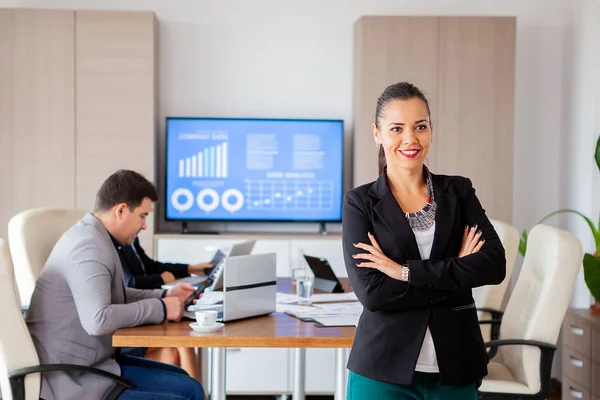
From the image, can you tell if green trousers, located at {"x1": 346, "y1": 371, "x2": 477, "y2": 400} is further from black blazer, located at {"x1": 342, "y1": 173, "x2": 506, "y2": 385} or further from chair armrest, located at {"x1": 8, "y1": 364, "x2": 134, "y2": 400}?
chair armrest, located at {"x1": 8, "y1": 364, "x2": 134, "y2": 400}

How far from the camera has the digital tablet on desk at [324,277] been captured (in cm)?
373

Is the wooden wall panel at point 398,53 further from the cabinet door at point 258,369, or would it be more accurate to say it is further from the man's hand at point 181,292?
the man's hand at point 181,292

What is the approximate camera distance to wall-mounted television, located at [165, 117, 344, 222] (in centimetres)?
537

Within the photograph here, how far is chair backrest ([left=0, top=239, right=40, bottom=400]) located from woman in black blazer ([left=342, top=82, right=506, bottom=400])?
3.87 ft

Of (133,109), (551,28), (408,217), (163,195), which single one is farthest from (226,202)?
(408,217)

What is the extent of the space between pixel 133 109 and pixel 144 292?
7.43 feet

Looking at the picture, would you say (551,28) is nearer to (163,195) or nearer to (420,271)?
(163,195)

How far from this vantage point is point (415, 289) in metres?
1.95

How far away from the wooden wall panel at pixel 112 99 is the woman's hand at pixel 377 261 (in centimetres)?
332

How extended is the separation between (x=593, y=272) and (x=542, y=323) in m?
1.55

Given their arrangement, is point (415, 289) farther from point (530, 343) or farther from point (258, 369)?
point (258, 369)

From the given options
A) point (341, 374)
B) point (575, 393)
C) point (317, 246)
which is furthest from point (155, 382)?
point (575, 393)

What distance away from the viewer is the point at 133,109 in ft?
17.1

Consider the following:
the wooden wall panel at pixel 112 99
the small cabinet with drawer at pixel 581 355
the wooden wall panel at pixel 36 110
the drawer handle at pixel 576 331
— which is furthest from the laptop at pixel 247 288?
the wooden wall panel at pixel 36 110
